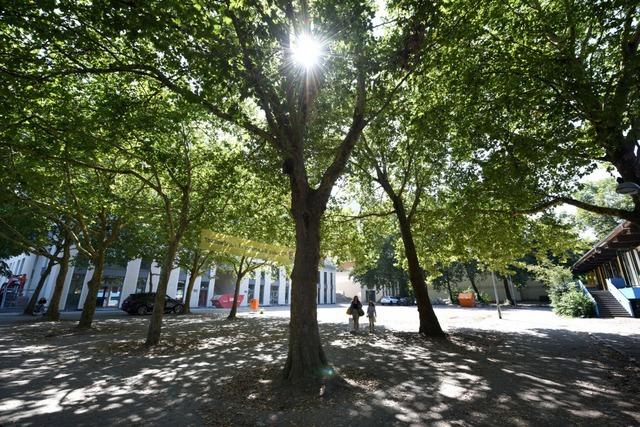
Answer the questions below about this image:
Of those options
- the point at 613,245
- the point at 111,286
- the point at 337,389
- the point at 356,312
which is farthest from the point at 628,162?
the point at 111,286

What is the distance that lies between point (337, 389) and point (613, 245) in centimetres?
2301

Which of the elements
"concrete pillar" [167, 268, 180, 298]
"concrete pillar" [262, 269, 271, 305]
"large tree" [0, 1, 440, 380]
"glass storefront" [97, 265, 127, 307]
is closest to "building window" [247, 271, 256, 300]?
"concrete pillar" [262, 269, 271, 305]

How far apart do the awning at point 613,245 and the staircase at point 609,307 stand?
10.2 ft

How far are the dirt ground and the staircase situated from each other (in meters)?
11.3

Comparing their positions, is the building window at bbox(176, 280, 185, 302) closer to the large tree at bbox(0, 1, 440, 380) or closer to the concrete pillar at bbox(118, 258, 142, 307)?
the concrete pillar at bbox(118, 258, 142, 307)

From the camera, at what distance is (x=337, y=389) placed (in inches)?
253

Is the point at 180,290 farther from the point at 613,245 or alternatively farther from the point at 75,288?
the point at 613,245

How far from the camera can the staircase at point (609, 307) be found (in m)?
20.0

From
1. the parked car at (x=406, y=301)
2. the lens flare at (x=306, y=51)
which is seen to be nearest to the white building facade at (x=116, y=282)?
the lens flare at (x=306, y=51)

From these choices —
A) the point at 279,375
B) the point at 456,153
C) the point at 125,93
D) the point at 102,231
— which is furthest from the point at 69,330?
the point at 456,153

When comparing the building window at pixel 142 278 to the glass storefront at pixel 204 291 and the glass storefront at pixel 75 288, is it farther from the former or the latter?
the glass storefront at pixel 204 291

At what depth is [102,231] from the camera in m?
17.0

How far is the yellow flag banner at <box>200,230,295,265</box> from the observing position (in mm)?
18062

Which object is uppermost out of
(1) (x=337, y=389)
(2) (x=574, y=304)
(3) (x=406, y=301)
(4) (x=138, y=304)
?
(3) (x=406, y=301)
